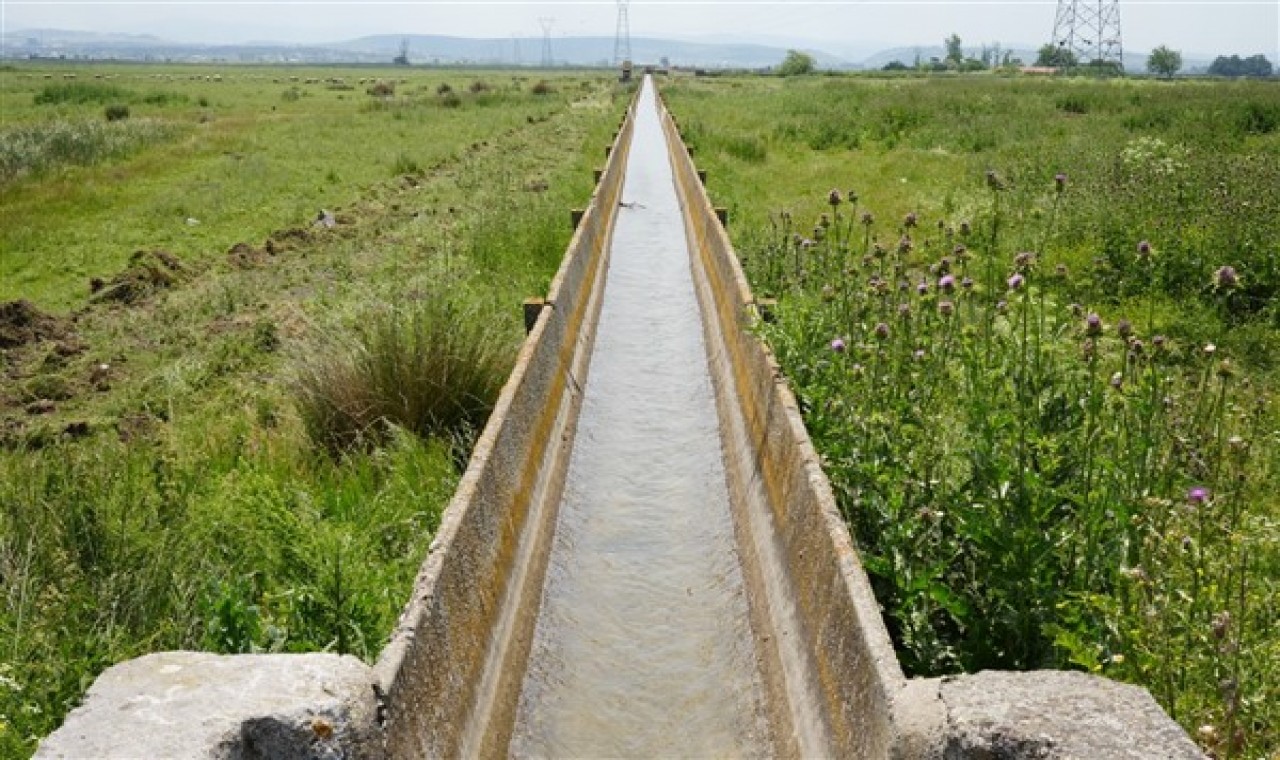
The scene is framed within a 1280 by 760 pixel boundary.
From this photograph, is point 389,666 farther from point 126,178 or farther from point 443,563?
point 126,178

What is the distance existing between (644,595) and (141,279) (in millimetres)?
9913

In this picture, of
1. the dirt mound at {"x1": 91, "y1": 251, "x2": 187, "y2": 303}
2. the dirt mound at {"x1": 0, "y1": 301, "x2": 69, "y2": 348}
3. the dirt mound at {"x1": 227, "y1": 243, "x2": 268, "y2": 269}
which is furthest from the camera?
the dirt mound at {"x1": 227, "y1": 243, "x2": 268, "y2": 269}

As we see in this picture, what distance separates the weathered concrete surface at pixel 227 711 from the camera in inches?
99.1

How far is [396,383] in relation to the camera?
672 centimetres

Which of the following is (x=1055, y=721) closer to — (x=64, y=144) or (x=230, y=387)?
(x=230, y=387)

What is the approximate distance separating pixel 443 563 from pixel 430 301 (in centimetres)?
357

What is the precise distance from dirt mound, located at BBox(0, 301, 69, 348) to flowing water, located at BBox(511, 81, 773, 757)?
563 centimetres

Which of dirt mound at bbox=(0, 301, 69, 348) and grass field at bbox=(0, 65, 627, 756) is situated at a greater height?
grass field at bbox=(0, 65, 627, 756)

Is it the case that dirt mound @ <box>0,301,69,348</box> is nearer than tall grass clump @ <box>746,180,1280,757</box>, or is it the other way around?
tall grass clump @ <box>746,180,1280,757</box>

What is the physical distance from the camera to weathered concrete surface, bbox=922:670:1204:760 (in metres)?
2.52

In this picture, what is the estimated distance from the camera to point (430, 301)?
23.5 feet

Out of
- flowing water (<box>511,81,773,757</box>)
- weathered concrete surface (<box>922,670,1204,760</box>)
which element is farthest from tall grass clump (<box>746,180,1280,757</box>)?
flowing water (<box>511,81,773,757</box>)

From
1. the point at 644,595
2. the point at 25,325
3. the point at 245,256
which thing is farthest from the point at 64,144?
the point at 644,595

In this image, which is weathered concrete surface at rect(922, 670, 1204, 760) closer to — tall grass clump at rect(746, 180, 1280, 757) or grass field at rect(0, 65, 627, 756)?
tall grass clump at rect(746, 180, 1280, 757)
